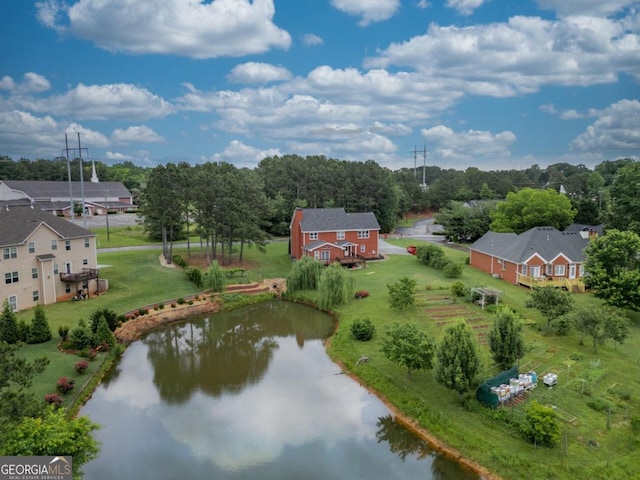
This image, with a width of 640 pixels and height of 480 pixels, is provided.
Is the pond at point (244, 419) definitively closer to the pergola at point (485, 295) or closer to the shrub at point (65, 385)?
the shrub at point (65, 385)

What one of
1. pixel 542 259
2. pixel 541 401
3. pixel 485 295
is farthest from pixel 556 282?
pixel 541 401

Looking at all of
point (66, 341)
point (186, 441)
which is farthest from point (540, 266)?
point (66, 341)

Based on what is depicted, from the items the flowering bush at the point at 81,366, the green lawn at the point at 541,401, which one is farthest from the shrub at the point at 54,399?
the green lawn at the point at 541,401

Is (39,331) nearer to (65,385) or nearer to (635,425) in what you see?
(65,385)

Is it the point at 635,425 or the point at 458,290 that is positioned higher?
the point at 458,290

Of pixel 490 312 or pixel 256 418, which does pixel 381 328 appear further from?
pixel 256 418

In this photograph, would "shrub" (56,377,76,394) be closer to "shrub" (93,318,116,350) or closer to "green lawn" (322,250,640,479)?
"shrub" (93,318,116,350)

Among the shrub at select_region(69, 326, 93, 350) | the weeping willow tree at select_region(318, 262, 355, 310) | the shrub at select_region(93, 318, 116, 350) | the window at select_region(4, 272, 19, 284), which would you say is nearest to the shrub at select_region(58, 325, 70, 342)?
the shrub at select_region(69, 326, 93, 350)
